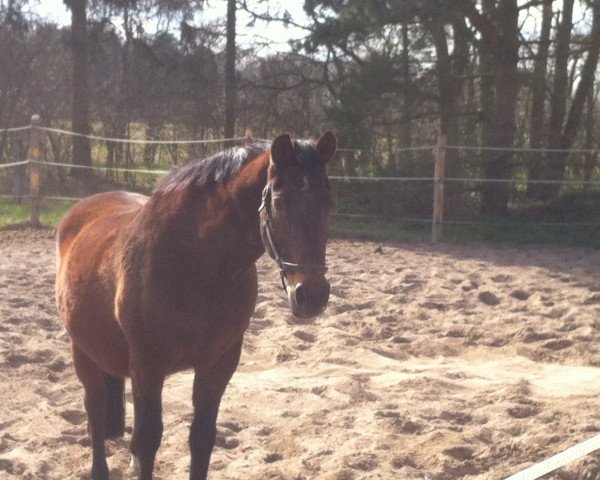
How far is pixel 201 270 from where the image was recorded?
264 cm

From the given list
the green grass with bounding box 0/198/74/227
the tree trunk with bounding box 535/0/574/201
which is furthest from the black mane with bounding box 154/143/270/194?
the tree trunk with bounding box 535/0/574/201

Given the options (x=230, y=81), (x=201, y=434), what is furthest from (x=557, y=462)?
(x=230, y=81)

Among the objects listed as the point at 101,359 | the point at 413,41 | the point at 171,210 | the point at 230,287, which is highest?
the point at 413,41

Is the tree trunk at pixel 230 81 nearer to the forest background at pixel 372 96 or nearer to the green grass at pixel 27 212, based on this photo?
the forest background at pixel 372 96

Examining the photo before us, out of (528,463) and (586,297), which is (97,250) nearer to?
(528,463)

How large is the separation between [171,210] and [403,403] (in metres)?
1.85

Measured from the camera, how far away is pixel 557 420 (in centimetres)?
363

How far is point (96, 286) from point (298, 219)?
3.51ft

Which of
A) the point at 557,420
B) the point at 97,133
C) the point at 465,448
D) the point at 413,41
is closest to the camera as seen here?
the point at 465,448

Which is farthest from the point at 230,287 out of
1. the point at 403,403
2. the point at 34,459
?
the point at 403,403

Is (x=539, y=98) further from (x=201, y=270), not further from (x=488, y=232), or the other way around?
(x=201, y=270)

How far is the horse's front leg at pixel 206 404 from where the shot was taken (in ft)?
9.43

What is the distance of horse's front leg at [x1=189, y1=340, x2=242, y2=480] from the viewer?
287 cm

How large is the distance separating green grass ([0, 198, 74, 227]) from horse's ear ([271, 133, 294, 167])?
8.66 meters
